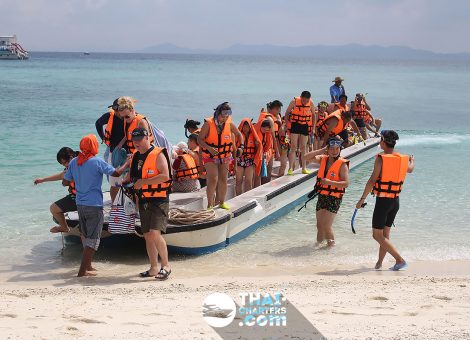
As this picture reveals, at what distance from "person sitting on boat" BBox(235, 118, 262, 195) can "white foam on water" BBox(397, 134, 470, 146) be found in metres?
12.4

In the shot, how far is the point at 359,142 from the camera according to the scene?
55.3ft

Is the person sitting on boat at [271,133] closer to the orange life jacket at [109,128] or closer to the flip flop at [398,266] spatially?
the orange life jacket at [109,128]

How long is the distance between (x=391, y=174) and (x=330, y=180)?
109 centimetres

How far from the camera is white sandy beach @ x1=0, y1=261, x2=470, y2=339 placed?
17.6ft

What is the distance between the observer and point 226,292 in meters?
6.67

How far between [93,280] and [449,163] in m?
11.9

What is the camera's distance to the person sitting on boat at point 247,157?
9.71 metres

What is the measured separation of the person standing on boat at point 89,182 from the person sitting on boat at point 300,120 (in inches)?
186

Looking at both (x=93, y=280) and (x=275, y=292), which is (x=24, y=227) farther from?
(x=275, y=292)

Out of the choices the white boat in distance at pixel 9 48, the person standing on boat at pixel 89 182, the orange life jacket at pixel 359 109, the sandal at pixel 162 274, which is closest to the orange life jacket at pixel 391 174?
the sandal at pixel 162 274

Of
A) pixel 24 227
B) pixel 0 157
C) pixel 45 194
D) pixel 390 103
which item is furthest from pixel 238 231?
pixel 390 103

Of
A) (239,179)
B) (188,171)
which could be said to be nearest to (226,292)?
(188,171)

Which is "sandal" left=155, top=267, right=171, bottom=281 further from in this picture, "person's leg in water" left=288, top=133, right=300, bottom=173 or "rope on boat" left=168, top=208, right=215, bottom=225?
"person's leg in water" left=288, top=133, right=300, bottom=173

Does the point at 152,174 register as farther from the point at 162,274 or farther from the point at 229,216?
the point at 229,216
